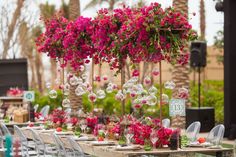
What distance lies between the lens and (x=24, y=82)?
2905 centimetres

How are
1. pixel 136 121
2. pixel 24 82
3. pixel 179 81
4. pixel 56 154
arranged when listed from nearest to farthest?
1. pixel 136 121
2. pixel 56 154
3. pixel 179 81
4. pixel 24 82

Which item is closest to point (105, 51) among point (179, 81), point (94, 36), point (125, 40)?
point (94, 36)

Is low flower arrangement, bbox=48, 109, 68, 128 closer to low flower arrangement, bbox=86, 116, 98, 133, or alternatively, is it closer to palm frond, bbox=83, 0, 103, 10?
low flower arrangement, bbox=86, 116, 98, 133

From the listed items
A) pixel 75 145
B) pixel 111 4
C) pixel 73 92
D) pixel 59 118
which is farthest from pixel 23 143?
pixel 111 4

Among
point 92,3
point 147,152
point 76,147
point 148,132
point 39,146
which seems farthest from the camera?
point 92,3

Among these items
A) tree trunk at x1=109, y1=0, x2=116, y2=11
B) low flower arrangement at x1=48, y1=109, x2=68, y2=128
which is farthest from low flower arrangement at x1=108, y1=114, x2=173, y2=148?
tree trunk at x1=109, y1=0, x2=116, y2=11

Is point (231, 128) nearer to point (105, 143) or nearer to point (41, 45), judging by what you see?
point (41, 45)

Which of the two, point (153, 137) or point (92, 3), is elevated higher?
point (92, 3)

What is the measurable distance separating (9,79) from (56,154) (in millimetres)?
13068

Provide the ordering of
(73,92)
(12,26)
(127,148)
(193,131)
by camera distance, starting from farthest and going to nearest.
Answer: (12,26), (73,92), (193,131), (127,148)

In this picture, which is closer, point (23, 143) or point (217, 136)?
point (217, 136)

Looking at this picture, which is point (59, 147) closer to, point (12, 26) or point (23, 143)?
point (23, 143)

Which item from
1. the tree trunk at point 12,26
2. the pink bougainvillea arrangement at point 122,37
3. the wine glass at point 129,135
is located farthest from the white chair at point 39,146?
the tree trunk at point 12,26

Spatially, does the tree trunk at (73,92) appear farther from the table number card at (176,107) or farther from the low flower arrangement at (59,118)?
the table number card at (176,107)
